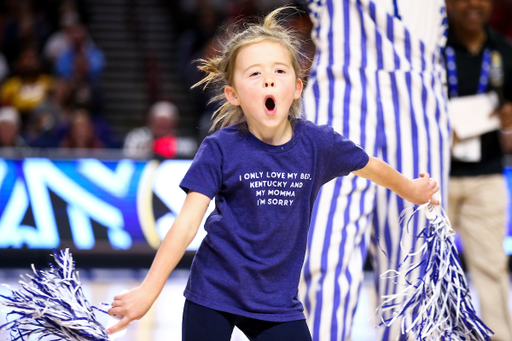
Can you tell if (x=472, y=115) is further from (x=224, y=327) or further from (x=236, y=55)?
(x=224, y=327)

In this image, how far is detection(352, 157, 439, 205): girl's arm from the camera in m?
1.96

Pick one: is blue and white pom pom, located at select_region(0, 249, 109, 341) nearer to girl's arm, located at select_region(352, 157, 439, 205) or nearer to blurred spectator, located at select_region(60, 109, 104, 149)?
girl's arm, located at select_region(352, 157, 439, 205)

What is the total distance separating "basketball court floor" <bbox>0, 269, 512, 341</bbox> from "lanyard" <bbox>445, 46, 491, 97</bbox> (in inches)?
47.9

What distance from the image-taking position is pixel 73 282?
1698mm

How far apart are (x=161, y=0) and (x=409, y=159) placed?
974 cm

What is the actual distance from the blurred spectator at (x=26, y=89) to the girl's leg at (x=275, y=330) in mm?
7122

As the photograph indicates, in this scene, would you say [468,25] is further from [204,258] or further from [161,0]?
[161,0]

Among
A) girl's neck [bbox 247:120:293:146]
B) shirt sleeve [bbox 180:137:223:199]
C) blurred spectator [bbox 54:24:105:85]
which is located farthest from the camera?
blurred spectator [bbox 54:24:105:85]

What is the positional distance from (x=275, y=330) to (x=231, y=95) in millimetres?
683

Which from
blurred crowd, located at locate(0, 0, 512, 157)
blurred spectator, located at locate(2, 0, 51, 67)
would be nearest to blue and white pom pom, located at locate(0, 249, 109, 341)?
blurred crowd, located at locate(0, 0, 512, 157)

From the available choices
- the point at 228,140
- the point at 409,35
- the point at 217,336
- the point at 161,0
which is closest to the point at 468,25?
the point at 409,35

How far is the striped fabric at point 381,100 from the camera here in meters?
2.27

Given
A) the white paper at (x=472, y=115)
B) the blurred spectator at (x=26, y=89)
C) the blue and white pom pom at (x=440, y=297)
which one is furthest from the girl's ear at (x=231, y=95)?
the blurred spectator at (x=26, y=89)

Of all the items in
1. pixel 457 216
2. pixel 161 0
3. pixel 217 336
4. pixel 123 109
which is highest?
pixel 161 0
